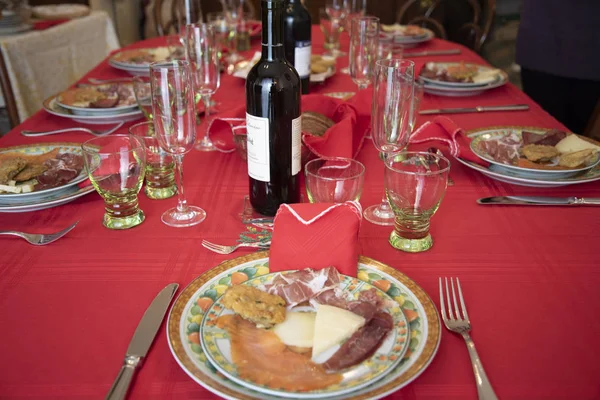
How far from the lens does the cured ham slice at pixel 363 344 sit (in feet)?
1.96

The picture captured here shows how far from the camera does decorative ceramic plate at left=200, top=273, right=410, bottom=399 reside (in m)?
0.56

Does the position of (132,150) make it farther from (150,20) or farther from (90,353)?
(150,20)

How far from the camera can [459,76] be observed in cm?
178

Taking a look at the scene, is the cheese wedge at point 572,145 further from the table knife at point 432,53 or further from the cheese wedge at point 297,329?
the table knife at point 432,53

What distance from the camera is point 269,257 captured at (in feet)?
2.62

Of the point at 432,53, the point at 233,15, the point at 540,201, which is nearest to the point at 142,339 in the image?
the point at 540,201

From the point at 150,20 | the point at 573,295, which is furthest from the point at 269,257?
the point at 150,20

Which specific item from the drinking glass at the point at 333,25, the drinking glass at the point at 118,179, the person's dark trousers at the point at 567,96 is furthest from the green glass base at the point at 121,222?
the person's dark trousers at the point at 567,96

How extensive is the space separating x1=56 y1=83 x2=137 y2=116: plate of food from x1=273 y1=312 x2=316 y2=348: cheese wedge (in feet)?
3.25

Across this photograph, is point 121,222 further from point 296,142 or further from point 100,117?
point 100,117

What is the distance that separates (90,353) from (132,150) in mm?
396

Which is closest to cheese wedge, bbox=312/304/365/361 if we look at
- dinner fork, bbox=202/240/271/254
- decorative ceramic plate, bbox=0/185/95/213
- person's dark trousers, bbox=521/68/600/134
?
dinner fork, bbox=202/240/271/254

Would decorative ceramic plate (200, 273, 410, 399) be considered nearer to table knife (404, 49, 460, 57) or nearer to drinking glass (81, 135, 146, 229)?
drinking glass (81, 135, 146, 229)

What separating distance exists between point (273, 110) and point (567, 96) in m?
1.97
